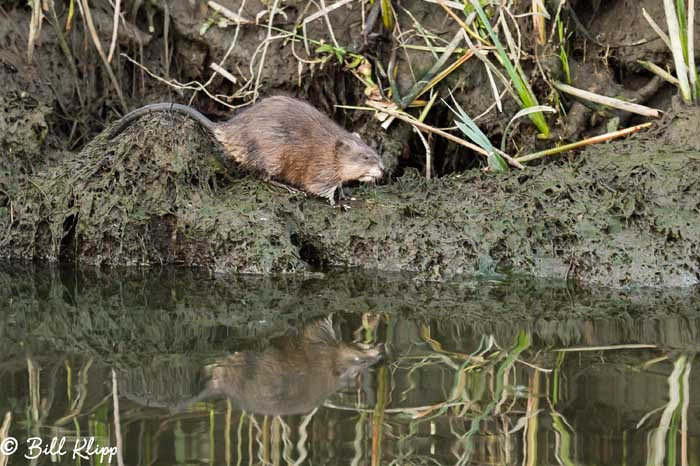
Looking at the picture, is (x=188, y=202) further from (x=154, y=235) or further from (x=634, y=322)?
(x=634, y=322)

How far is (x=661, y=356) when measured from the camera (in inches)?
146

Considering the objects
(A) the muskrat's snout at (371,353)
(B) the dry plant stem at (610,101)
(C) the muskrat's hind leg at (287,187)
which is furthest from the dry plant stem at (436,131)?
(A) the muskrat's snout at (371,353)

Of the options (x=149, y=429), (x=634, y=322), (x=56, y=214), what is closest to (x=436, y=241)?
(x=634, y=322)

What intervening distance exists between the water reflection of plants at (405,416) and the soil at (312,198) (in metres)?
1.39

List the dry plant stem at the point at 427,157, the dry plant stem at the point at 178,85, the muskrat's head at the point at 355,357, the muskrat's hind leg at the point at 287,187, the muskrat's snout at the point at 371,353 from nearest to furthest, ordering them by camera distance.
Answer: the muskrat's head at the point at 355,357 < the muskrat's snout at the point at 371,353 < the muskrat's hind leg at the point at 287,187 < the dry plant stem at the point at 427,157 < the dry plant stem at the point at 178,85

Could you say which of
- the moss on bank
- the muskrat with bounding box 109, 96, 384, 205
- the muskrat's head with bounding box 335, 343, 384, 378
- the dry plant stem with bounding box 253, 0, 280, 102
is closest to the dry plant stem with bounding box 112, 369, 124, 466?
the muskrat's head with bounding box 335, 343, 384, 378

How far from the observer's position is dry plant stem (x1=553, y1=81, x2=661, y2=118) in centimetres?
560

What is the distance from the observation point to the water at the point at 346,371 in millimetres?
2936

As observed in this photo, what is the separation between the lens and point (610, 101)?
18.7 feet

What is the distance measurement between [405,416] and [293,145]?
2.66m

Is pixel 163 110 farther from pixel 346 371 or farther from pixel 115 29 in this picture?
pixel 346 371

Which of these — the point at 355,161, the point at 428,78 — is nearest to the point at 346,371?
the point at 355,161

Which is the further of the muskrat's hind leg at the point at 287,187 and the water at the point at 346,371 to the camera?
the muskrat's hind leg at the point at 287,187

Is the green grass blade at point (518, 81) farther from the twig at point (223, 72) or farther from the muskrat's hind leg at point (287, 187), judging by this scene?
the twig at point (223, 72)
